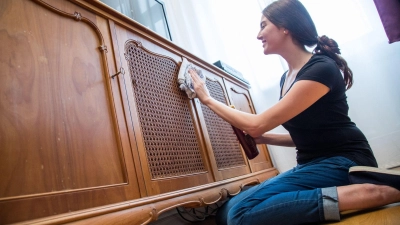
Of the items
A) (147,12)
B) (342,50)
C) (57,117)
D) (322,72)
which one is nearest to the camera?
(57,117)

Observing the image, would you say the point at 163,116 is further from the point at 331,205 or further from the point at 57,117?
the point at 331,205

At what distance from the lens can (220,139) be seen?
1246 millimetres

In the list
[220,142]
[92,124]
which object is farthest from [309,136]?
[92,124]

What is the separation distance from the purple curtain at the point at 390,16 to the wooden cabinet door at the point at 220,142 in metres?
0.98

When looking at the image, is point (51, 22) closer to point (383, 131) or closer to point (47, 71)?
point (47, 71)

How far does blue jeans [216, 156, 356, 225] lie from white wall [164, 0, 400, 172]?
986 mm

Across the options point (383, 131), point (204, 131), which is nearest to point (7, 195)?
point (204, 131)

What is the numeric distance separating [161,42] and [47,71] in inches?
20.9

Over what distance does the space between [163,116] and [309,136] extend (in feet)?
1.62

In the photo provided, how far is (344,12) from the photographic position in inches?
67.6

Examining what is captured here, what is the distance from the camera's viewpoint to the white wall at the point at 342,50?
5.20 feet

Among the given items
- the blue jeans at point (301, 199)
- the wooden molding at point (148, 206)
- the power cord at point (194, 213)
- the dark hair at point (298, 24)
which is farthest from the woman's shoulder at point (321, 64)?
the power cord at point (194, 213)

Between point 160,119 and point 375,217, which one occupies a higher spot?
point 160,119

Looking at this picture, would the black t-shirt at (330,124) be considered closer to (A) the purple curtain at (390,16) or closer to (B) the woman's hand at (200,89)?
(B) the woman's hand at (200,89)
